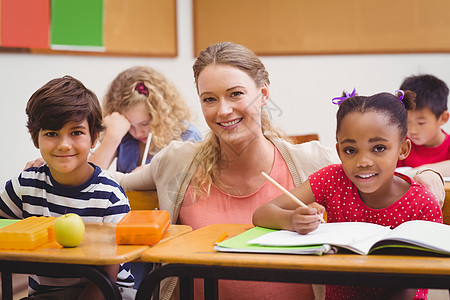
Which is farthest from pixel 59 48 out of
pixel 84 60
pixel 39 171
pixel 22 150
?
pixel 39 171

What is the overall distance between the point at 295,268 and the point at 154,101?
2.07 metres

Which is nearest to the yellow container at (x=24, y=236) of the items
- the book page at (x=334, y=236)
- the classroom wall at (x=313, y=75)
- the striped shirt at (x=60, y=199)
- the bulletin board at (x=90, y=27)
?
the striped shirt at (x=60, y=199)

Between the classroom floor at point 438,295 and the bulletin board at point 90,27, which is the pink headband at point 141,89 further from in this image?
the classroom floor at point 438,295

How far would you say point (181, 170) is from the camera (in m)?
1.81

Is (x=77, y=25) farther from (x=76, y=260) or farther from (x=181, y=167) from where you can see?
(x=76, y=260)

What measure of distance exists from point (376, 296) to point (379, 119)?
44 cm

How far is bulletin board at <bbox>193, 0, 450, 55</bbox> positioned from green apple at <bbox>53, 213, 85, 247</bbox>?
10.0 ft

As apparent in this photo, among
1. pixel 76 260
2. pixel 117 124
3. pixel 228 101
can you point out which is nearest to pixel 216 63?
pixel 228 101

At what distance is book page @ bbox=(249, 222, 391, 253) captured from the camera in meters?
1.06

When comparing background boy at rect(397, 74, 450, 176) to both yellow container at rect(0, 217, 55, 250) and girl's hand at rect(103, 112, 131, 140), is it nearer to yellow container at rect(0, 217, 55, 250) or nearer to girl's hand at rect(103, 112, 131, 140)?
girl's hand at rect(103, 112, 131, 140)

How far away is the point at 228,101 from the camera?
1695mm

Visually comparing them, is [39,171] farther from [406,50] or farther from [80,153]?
[406,50]

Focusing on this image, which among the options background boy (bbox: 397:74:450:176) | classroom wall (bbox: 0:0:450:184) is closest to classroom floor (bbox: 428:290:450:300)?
background boy (bbox: 397:74:450:176)

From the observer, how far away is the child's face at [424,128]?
2779 mm
